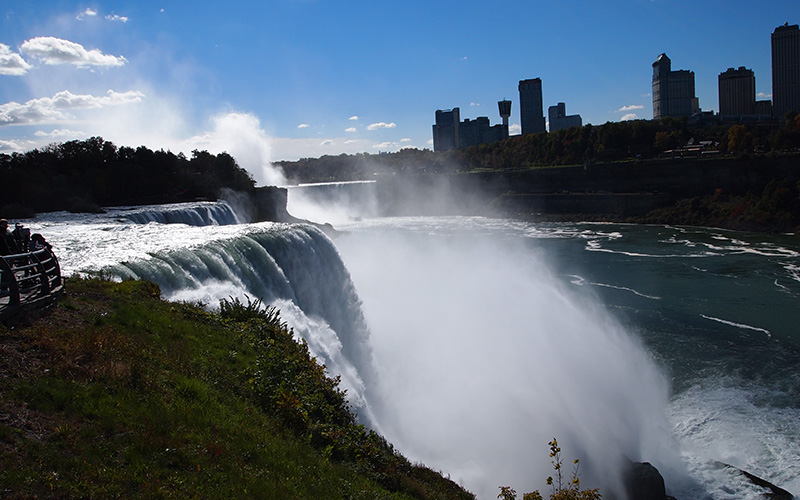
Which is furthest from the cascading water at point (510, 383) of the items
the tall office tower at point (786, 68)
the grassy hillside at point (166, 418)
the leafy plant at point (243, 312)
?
the tall office tower at point (786, 68)

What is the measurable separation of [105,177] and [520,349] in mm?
32194

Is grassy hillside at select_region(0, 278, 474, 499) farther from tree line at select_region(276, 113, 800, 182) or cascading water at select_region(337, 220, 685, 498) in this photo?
tree line at select_region(276, 113, 800, 182)

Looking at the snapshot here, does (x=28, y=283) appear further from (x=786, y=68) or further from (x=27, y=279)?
(x=786, y=68)

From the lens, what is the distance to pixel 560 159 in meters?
93.4

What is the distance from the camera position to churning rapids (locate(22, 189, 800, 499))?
42.0 ft

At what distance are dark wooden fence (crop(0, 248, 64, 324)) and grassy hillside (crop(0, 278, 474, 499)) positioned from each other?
26 centimetres

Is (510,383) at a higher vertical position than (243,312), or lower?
lower

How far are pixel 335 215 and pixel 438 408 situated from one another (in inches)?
2354

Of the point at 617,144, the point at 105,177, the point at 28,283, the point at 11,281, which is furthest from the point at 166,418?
the point at 617,144

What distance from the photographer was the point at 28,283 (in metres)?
7.86

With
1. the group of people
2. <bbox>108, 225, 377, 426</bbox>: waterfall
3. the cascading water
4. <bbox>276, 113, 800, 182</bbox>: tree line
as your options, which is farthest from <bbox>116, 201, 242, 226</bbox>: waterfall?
<bbox>276, 113, 800, 182</bbox>: tree line

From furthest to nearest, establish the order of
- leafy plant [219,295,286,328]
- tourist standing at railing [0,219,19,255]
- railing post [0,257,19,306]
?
leafy plant [219,295,286,328]
tourist standing at railing [0,219,19,255]
railing post [0,257,19,306]

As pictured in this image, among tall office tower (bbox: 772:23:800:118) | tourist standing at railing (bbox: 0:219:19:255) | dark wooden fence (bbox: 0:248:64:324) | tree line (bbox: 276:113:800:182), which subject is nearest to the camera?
dark wooden fence (bbox: 0:248:64:324)

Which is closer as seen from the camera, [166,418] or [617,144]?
[166,418]
